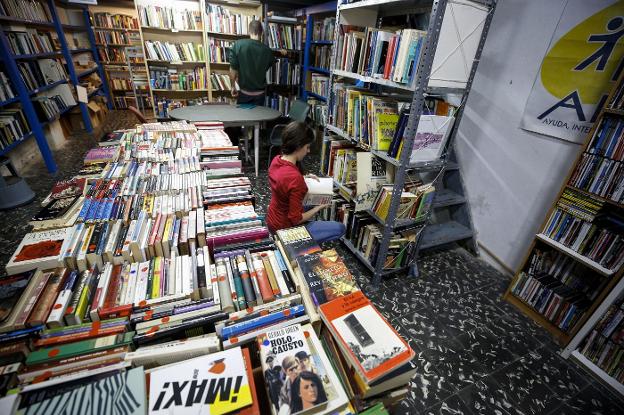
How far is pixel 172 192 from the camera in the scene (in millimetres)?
1682

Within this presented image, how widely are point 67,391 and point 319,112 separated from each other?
4.28 metres

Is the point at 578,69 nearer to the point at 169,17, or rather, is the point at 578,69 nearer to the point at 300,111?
the point at 300,111

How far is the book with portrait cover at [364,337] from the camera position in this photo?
2.68ft

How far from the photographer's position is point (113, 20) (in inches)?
267

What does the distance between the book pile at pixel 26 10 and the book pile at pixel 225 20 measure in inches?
98.7

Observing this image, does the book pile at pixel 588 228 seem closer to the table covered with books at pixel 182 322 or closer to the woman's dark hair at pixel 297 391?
the table covered with books at pixel 182 322

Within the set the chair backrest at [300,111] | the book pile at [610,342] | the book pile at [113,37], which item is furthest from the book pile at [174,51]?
the book pile at [610,342]

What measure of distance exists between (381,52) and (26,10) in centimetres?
547

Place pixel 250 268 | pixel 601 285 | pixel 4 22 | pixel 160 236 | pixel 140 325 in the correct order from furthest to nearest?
pixel 4 22 → pixel 601 285 → pixel 160 236 → pixel 250 268 → pixel 140 325

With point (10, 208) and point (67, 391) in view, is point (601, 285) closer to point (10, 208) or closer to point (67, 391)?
point (67, 391)

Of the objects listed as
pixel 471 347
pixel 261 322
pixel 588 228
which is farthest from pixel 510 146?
pixel 261 322

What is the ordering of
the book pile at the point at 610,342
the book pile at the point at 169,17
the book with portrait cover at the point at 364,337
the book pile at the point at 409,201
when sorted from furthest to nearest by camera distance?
the book pile at the point at 169,17 < the book pile at the point at 409,201 < the book pile at the point at 610,342 < the book with portrait cover at the point at 364,337

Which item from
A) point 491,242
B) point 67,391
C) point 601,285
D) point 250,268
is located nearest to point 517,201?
point 491,242

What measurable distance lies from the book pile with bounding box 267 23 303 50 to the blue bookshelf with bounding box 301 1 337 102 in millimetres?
368
